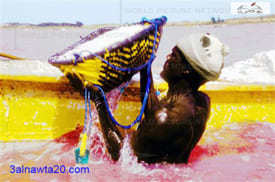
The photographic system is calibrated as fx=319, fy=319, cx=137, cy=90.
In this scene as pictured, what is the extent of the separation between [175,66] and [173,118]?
278 mm

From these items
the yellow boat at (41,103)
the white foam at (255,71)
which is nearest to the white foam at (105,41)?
the yellow boat at (41,103)

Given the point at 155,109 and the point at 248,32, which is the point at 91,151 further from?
the point at 248,32

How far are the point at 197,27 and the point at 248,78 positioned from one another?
4.11 meters

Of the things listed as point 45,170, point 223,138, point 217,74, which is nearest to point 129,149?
point 45,170

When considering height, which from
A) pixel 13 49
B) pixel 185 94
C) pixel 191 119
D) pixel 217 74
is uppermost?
pixel 217 74

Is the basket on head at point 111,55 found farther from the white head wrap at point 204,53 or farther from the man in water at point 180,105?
the white head wrap at point 204,53

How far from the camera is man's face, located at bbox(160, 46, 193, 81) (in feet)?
5.48

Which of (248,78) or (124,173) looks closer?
(124,173)

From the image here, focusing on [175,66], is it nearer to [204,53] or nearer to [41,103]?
[204,53]

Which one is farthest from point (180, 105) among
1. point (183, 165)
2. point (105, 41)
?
point (105, 41)

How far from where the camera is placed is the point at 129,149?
1796 mm

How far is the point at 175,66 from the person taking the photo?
66.5 inches

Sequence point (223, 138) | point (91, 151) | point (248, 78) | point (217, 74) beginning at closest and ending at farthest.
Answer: point (217, 74) → point (91, 151) → point (223, 138) → point (248, 78)

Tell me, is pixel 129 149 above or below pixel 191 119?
below
